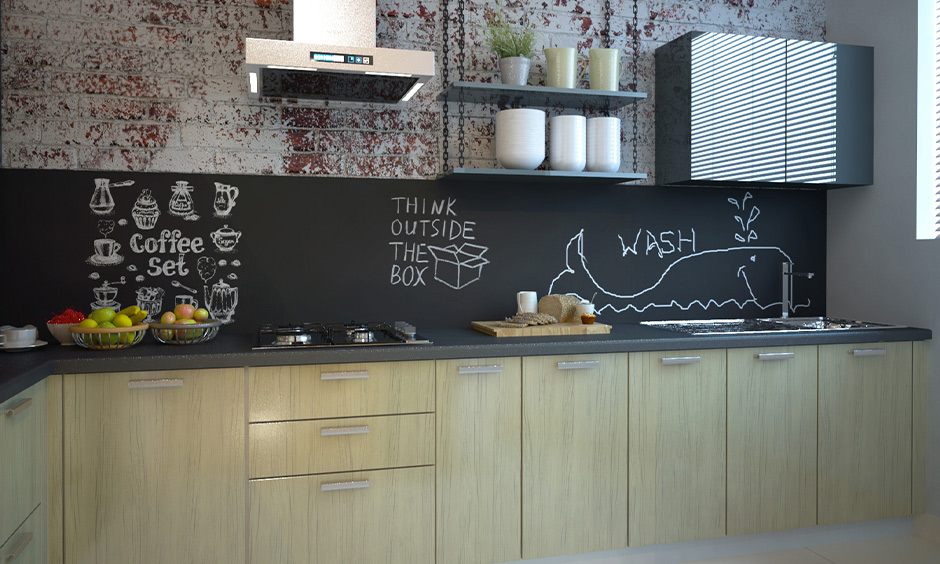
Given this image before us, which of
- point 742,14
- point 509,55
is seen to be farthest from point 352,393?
point 742,14

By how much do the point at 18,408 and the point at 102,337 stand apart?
1.61 ft

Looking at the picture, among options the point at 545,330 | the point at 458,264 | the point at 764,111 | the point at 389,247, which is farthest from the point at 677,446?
the point at 764,111

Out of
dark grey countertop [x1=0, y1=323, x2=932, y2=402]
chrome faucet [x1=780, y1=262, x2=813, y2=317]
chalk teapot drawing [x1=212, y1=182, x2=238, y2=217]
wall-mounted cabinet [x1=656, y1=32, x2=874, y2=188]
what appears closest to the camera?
dark grey countertop [x1=0, y1=323, x2=932, y2=402]

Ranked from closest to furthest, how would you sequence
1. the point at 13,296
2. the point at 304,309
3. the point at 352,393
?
1. the point at 352,393
2. the point at 13,296
3. the point at 304,309

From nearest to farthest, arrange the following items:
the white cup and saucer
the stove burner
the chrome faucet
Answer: the white cup and saucer → the stove burner → the chrome faucet

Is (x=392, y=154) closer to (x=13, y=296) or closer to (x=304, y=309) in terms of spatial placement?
(x=304, y=309)

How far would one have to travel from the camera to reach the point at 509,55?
10.2ft

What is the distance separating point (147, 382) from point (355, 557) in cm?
93

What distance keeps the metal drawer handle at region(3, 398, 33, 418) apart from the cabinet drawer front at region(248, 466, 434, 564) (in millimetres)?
726

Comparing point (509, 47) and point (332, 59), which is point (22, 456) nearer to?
point (332, 59)

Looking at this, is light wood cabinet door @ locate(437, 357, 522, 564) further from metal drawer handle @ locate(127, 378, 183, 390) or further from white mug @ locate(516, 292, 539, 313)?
metal drawer handle @ locate(127, 378, 183, 390)

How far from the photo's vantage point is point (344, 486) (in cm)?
247

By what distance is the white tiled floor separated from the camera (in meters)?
2.92

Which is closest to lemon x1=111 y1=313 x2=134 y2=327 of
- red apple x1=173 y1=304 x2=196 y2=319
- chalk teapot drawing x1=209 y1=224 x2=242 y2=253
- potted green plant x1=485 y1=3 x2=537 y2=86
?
red apple x1=173 y1=304 x2=196 y2=319
